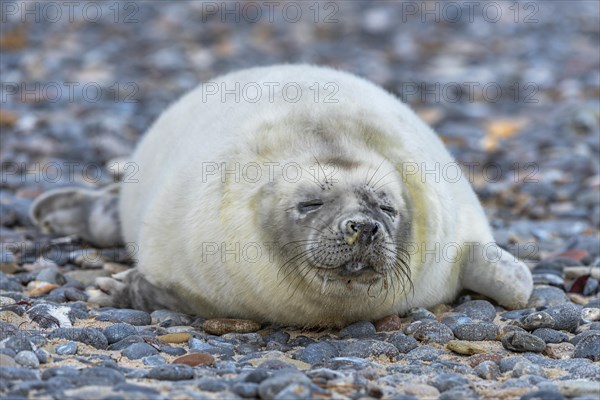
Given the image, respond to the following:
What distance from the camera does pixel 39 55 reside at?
13461mm

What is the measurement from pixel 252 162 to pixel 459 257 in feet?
4.21

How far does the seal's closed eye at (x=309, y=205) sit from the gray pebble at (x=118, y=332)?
0.96 metres

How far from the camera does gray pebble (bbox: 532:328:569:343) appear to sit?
4.71 meters

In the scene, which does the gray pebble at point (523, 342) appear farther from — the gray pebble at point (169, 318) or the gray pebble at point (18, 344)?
the gray pebble at point (18, 344)

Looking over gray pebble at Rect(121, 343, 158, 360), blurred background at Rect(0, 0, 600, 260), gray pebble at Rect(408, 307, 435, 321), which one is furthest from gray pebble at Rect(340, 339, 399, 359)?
blurred background at Rect(0, 0, 600, 260)

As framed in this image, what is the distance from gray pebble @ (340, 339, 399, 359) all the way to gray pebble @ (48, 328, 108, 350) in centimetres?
106

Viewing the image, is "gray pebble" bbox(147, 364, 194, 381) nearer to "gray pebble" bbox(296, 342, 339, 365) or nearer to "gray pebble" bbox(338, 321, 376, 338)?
"gray pebble" bbox(296, 342, 339, 365)

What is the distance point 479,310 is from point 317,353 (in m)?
1.21

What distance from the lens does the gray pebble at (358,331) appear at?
4.82 meters

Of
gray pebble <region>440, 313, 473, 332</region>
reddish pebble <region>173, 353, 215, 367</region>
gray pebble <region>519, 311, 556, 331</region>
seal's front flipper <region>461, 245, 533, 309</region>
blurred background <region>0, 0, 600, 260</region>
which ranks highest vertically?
blurred background <region>0, 0, 600, 260</region>

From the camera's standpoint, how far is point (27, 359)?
12.8 feet

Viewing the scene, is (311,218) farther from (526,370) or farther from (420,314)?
(526,370)

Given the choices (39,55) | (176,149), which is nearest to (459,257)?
(176,149)

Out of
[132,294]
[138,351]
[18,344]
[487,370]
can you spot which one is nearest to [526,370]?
[487,370]
